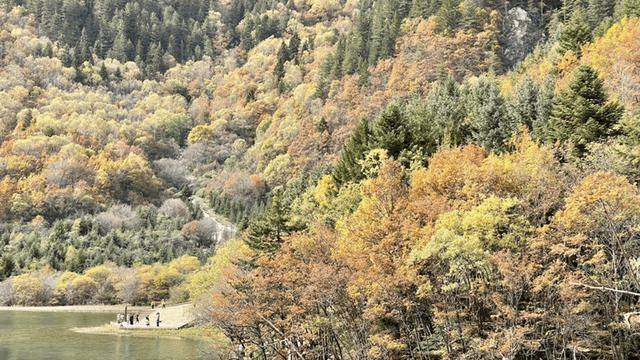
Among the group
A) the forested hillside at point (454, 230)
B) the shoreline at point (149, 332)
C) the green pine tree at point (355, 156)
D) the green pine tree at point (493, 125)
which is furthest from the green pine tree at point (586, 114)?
the shoreline at point (149, 332)

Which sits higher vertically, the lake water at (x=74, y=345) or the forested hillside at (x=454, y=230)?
the forested hillside at (x=454, y=230)

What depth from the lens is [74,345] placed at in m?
64.3

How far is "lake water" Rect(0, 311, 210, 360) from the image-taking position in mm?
57250

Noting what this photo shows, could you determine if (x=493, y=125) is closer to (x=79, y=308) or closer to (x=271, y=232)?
(x=271, y=232)

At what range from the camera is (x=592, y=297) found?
2978cm

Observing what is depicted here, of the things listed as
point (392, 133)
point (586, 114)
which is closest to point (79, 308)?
point (392, 133)

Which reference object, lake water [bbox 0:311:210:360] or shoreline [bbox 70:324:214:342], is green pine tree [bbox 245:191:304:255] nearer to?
lake water [bbox 0:311:210:360]

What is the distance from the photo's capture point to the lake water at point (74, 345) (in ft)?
188

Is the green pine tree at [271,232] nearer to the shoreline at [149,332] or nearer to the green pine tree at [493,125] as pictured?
the green pine tree at [493,125]

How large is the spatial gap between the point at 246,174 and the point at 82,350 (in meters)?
117

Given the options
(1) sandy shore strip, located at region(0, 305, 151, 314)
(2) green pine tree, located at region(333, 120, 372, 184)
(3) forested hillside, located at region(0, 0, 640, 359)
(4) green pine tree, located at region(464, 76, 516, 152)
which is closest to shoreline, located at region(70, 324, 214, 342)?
(3) forested hillside, located at region(0, 0, 640, 359)

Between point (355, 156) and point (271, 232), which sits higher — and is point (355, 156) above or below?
above

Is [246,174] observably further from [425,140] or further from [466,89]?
[425,140]

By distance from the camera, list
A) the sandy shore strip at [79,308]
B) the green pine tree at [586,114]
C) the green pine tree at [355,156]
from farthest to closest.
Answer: the sandy shore strip at [79,308] < the green pine tree at [355,156] < the green pine tree at [586,114]
